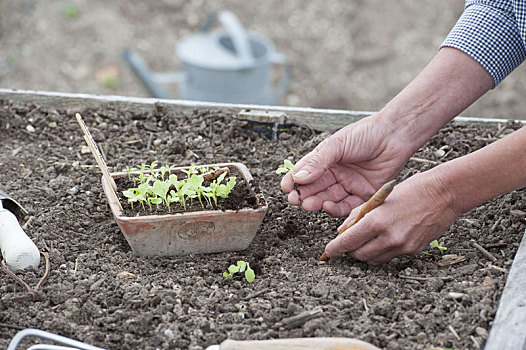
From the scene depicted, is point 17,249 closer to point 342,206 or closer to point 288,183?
point 288,183

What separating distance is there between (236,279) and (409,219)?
0.53m

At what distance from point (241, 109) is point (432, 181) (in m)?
1.14

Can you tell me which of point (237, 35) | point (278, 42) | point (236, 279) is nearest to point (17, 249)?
point (236, 279)

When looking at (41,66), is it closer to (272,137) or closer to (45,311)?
(272,137)

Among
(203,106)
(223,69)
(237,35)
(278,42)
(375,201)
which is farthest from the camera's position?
(278,42)

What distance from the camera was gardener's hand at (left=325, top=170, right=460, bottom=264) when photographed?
62.1 inches

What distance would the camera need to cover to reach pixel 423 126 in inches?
76.7

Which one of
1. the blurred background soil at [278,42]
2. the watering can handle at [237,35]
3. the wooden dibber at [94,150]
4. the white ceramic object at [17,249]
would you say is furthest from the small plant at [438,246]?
the blurred background soil at [278,42]

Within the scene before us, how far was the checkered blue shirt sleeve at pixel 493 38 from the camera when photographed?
6.25 feet

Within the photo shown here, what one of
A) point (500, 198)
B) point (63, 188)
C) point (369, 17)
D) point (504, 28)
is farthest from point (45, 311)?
point (369, 17)

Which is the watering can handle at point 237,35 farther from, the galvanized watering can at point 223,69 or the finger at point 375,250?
the finger at point 375,250

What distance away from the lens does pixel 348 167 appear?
202 cm

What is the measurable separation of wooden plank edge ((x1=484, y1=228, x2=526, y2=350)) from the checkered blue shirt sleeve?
73cm

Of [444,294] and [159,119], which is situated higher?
[159,119]
